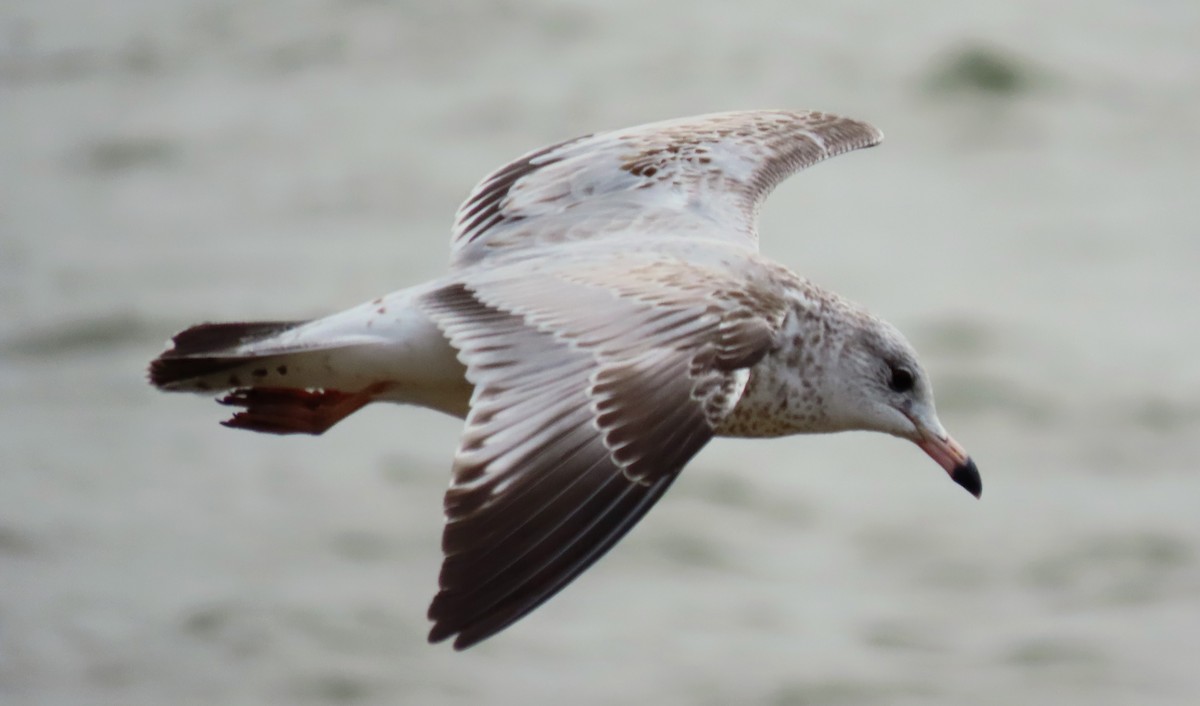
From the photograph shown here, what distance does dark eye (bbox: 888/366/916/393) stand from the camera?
257 inches

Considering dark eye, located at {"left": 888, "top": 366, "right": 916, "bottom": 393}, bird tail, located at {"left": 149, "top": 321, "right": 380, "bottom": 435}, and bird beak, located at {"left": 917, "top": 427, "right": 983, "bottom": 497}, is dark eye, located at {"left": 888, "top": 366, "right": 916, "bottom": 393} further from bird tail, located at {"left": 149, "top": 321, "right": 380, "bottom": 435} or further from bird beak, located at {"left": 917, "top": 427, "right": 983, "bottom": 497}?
bird tail, located at {"left": 149, "top": 321, "right": 380, "bottom": 435}

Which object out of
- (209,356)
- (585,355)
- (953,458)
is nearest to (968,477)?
(953,458)

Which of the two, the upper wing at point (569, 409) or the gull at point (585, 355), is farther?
the gull at point (585, 355)

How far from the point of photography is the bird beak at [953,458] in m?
6.43

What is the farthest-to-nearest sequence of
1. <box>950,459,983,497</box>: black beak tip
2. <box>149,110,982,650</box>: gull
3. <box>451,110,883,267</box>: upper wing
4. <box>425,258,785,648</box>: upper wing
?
<box>451,110,883,267</box>: upper wing → <box>950,459,983,497</box>: black beak tip → <box>149,110,982,650</box>: gull → <box>425,258,785,648</box>: upper wing

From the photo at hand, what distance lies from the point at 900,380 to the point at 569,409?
4.85 feet

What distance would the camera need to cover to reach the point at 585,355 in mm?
5605

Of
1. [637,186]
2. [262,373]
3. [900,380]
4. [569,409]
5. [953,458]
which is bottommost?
[569,409]

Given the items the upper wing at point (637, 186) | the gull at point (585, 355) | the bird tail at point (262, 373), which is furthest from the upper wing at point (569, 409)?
the upper wing at point (637, 186)

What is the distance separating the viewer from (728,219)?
7.02 meters

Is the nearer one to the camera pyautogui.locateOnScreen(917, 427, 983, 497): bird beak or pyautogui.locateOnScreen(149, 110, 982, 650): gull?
pyautogui.locateOnScreen(149, 110, 982, 650): gull

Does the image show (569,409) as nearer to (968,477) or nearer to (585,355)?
(585,355)

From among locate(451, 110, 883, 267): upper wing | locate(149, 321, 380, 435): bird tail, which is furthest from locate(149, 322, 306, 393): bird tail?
locate(451, 110, 883, 267): upper wing

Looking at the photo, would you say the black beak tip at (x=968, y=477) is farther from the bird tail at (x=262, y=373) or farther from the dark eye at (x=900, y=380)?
the bird tail at (x=262, y=373)
